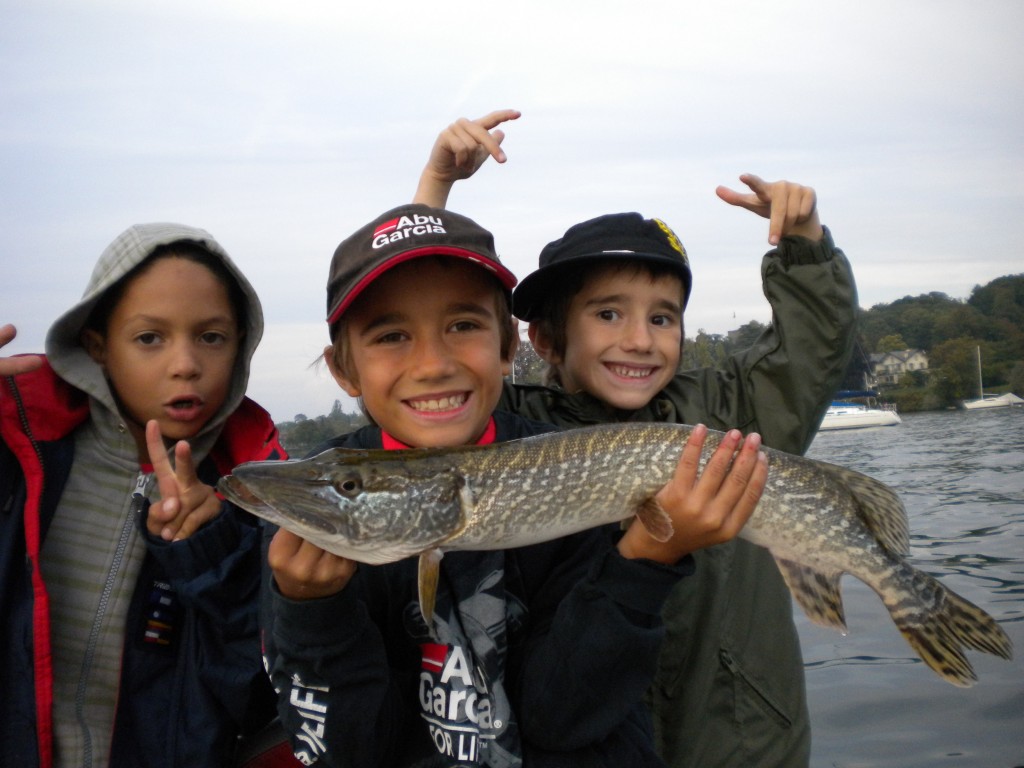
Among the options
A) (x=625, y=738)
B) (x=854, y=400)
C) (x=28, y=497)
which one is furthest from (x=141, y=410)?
(x=854, y=400)

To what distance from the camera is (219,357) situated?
8.17 feet

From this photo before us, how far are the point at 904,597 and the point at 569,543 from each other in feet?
3.19

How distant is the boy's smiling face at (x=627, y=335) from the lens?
2.72 m

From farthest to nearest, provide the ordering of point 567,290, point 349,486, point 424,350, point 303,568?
1. point 567,290
2. point 424,350
3. point 349,486
4. point 303,568

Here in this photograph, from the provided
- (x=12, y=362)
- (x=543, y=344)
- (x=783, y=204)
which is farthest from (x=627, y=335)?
(x=12, y=362)

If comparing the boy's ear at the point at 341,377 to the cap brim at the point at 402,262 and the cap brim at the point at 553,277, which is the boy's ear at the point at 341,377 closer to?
the cap brim at the point at 402,262

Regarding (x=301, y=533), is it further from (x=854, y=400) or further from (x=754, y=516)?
(x=854, y=400)

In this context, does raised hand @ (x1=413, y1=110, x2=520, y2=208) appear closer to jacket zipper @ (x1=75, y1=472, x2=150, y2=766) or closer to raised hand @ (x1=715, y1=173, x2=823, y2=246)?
raised hand @ (x1=715, y1=173, x2=823, y2=246)

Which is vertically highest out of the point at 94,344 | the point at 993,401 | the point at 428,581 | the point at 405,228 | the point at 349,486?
the point at 405,228

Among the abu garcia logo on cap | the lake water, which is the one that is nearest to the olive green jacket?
the abu garcia logo on cap

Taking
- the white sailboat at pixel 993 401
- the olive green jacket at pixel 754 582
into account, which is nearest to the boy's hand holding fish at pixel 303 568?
the olive green jacket at pixel 754 582

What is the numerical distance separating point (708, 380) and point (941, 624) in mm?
1116

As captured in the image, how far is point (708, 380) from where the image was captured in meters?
2.83

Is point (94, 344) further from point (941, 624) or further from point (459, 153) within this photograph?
point (941, 624)
